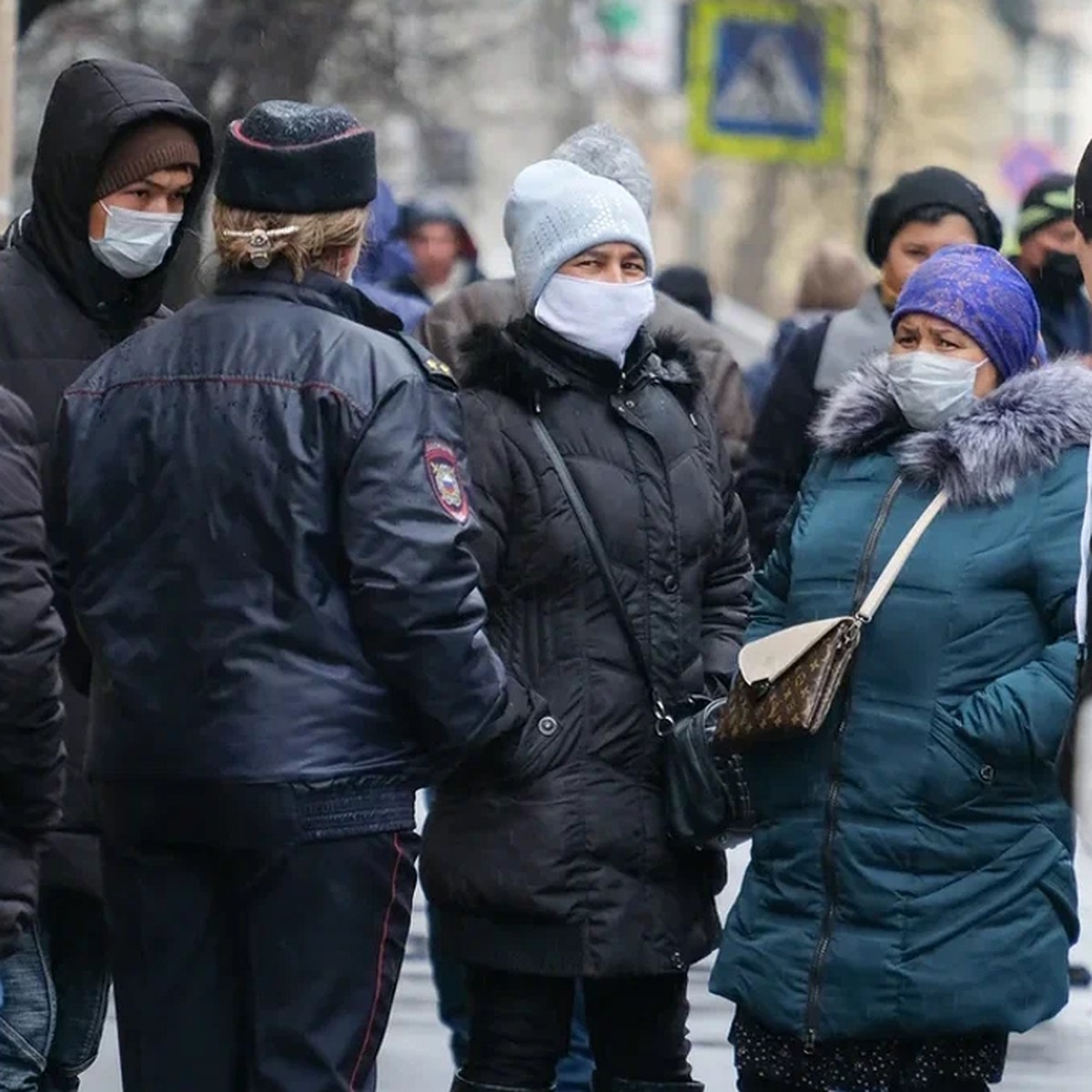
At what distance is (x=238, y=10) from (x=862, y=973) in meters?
12.0

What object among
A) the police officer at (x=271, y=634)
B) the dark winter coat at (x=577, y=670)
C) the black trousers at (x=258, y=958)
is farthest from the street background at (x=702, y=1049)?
the police officer at (x=271, y=634)

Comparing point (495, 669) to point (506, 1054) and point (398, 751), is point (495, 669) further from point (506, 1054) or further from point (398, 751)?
point (506, 1054)

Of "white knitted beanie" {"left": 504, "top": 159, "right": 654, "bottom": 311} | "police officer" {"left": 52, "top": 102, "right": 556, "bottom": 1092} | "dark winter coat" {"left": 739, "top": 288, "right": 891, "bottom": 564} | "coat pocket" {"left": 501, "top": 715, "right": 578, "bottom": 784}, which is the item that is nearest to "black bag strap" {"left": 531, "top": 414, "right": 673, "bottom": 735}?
"coat pocket" {"left": 501, "top": 715, "right": 578, "bottom": 784}

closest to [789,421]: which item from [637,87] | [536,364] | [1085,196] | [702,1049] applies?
[702,1049]

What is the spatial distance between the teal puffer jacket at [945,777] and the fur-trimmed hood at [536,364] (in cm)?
54

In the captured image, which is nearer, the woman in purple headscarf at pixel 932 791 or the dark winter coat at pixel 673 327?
the woman in purple headscarf at pixel 932 791

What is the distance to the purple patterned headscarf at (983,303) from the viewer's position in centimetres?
575

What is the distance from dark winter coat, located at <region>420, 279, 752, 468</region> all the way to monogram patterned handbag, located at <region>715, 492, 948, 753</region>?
177 cm

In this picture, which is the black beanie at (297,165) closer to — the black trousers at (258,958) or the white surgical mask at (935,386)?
the black trousers at (258,958)

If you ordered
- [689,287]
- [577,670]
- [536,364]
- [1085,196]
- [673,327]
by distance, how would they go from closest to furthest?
[1085,196] → [577,670] → [536,364] → [673,327] → [689,287]

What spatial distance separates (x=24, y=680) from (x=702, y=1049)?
317 cm

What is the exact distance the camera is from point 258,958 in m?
4.86

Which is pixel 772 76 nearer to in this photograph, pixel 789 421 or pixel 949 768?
pixel 789 421

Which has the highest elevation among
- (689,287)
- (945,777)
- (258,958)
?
(945,777)
